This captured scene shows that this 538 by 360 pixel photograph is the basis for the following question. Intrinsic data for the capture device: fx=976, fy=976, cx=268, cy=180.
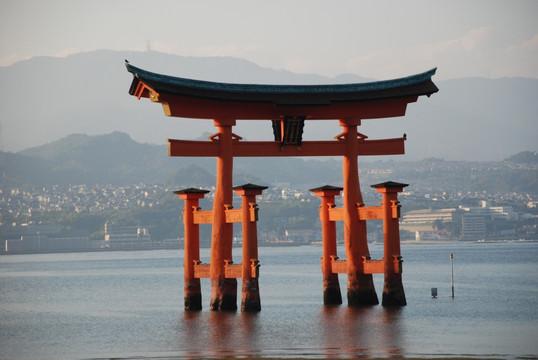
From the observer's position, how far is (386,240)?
38.3 metres

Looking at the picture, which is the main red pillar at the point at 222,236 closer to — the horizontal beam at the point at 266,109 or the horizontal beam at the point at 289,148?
the horizontal beam at the point at 289,148

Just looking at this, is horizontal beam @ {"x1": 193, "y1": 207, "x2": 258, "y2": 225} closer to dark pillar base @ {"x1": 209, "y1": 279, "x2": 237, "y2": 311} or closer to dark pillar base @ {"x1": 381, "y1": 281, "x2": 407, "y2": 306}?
dark pillar base @ {"x1": 209, "y1": 279, "x2": 237, "y2": 311}

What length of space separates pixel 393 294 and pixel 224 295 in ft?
22.2

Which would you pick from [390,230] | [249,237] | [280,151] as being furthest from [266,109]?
[390,230]

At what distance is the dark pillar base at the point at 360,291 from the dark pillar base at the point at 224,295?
16.3 feet

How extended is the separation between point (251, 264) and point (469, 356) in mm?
11275

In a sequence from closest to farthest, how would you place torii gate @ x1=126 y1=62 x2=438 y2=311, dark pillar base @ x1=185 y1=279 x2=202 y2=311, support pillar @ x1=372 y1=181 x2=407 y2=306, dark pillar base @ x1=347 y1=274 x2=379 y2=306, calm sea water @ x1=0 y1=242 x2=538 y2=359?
calm sea water @ x1=0 y1=242 x2=538 y2=359
torii gate @ x1=126 y1=62 x2=438 y2=311
support pillar @ x1=372 y1=181 x2=407 y2=306
dark pillar base @ x1=347 y1=274 x2=379 y2=306
dark pillar base @ x1=185 y1=279 x2=202 y2=311

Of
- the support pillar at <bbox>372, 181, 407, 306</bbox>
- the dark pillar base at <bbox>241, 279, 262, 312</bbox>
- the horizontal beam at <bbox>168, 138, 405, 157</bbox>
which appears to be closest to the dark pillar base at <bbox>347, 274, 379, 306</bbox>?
the support pillar at <bbox>372, 181, 407, 306</bbox>

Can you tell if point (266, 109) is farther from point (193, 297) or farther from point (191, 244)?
point (193, 297)

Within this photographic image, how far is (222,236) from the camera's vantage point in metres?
38.3

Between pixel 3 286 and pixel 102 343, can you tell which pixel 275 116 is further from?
pixel 3 286

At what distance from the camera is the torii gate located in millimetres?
37469

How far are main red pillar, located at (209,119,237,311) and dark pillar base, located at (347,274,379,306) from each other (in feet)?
16.3

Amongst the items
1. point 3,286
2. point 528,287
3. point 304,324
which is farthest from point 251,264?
point 3,286
